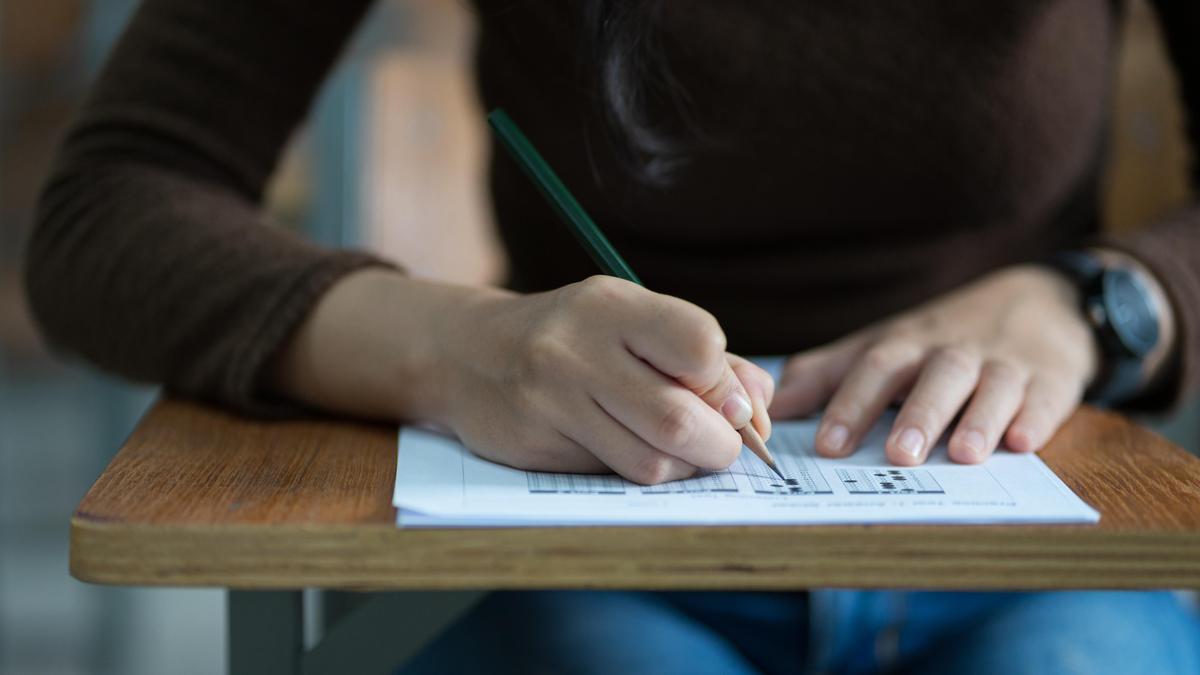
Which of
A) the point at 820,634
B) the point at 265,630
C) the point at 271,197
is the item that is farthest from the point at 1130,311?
the point at 271,197

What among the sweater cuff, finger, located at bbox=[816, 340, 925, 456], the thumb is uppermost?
the thumb

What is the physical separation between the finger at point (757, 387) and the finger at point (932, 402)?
6cm

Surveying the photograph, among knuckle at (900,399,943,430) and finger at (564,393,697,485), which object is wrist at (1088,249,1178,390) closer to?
knuckle at (900,399,943,430)

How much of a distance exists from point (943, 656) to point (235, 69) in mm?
500

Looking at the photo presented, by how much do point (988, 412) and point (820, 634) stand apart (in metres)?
0.16

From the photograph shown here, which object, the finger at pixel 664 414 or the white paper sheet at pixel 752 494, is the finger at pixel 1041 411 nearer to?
the white paper sheet at pixel 752 494

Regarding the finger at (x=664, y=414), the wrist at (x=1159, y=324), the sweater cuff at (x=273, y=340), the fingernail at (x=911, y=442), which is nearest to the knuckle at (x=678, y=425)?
the finger at (x=664, y=414)

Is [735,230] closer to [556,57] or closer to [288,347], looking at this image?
[556,57]

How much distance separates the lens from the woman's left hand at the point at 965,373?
49 centimetres

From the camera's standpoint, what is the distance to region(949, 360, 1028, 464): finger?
1.55ft

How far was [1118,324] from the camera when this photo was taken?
603mm

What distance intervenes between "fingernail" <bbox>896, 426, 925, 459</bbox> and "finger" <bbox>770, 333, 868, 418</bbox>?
8 cm

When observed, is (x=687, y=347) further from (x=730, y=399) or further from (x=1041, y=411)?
(x=1041, y=411)

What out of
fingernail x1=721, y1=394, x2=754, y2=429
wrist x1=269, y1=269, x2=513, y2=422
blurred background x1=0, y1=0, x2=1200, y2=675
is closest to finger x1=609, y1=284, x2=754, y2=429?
fingernail x1=721, y1=394, x2=754, y2=429
